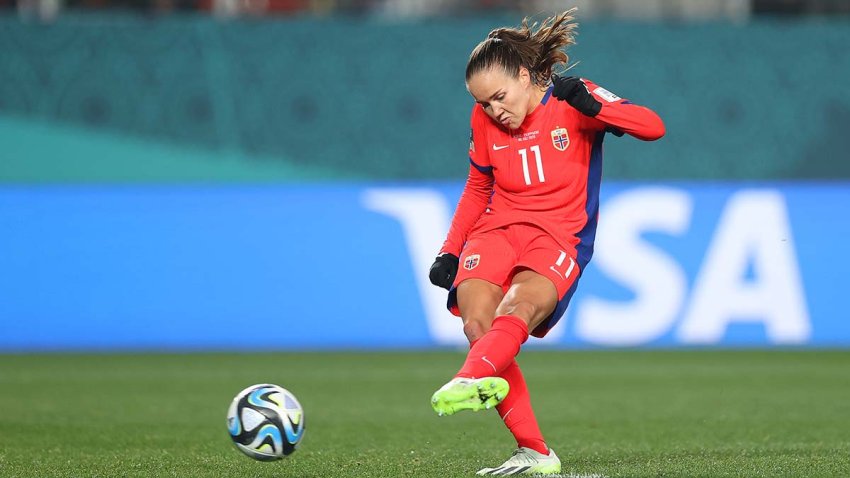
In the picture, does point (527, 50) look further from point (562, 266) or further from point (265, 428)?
point (265, 428)

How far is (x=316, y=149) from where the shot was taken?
51.1ft

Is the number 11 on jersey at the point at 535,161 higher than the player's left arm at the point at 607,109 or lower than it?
lower

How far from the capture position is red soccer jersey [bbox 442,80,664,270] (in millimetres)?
5105

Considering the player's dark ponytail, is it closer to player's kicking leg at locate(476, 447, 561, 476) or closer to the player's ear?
the player's ear

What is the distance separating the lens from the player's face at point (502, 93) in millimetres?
4883

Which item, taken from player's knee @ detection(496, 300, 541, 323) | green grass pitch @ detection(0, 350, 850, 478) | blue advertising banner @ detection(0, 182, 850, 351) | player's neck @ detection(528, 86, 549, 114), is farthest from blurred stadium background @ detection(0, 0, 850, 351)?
player's knee @ detection(496, 300, 541, 323)

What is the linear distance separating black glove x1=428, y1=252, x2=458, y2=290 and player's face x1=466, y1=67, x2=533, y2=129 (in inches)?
25.1

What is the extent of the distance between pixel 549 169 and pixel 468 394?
1275 mm

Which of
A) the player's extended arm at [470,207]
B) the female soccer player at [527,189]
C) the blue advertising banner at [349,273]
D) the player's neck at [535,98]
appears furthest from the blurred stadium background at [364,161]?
the player's neck at [535,98]

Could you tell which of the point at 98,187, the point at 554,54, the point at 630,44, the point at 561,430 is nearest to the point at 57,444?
the point at 561,430

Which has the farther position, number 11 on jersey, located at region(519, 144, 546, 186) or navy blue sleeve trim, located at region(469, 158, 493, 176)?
navy blue sleeve trim, located at region(469, 158, 493, 176)

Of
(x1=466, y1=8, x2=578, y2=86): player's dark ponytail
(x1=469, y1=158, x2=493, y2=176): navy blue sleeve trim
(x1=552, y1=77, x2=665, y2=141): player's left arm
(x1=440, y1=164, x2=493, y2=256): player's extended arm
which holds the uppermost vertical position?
(x1=466, y1=8, x2=578, y2=86): player's dark ponytail

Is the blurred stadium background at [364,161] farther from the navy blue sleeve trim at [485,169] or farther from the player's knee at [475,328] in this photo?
the player's knee at [475,328]

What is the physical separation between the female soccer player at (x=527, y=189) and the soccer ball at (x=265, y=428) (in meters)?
0.70
